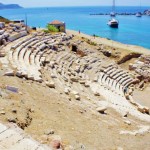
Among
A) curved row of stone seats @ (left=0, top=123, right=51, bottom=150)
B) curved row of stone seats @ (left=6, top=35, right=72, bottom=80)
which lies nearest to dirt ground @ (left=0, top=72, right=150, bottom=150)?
curved row of stone seats @ (left=0, top=123, right=51, bottom=150)

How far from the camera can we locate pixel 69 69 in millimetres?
23625

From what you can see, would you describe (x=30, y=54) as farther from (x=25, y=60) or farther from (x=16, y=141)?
(x=16, y=141)

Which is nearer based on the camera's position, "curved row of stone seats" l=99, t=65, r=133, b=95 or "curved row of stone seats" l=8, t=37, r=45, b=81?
"curved row of stone seats" l=8, t=37, r=45, b=81

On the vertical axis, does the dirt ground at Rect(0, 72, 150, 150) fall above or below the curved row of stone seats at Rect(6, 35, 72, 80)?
below

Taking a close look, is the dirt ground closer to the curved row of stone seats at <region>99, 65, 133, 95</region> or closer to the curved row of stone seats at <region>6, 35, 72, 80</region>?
the curved row of stone seats at <region>6, 35, 72, 80</region>

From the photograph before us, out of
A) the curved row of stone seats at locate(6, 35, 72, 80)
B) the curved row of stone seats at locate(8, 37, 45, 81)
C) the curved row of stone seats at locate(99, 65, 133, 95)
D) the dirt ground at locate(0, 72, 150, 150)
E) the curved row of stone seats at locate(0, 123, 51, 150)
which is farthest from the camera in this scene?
the curved row of stone seats at locate(99, 65, 133, 95)

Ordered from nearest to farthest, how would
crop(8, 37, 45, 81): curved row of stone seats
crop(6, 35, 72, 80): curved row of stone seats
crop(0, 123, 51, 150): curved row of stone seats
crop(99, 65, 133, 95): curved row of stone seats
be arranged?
1. crop(0, 123, 51, 150): curved row of stone seats
2. crop(8, 37, 45, 81): curved row of stone seats
3. crop(6, 35, 72, 80): curved row of stone seats
4. crop(99, 65, 133, 95): curved row of stone seats

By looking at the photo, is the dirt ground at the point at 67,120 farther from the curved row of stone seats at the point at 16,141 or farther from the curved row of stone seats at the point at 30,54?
the curved row of stone seats at the point at 30,54

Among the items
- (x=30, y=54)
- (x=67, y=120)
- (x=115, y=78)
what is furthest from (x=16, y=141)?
(x=115, y=78)

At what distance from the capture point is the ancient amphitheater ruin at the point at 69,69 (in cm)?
1625

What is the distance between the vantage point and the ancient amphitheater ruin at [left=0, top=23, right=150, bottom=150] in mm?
16247

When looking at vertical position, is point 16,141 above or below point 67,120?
above

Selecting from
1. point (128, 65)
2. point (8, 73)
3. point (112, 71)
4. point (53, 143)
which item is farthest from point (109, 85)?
point (53, 143)

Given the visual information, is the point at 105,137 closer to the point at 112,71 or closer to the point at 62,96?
the point at 62,96
